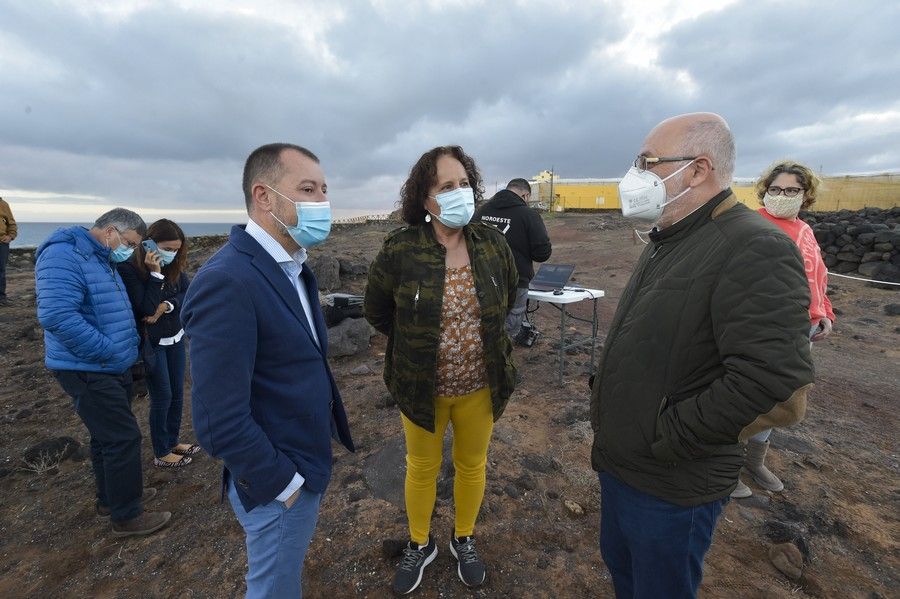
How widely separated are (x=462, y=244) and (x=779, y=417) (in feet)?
5.15

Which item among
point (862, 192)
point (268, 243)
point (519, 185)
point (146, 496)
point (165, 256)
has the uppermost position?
point (862, 192)

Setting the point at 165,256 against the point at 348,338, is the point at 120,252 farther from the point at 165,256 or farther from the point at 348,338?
the point at 348,338

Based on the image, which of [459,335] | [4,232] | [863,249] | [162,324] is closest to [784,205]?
[459,335]

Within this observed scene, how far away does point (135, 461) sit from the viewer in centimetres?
297

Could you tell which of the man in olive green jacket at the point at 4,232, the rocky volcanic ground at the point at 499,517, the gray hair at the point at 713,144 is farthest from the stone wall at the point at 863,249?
the man in olive green jacket at the point at 4,232

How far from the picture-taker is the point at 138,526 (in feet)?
9.97

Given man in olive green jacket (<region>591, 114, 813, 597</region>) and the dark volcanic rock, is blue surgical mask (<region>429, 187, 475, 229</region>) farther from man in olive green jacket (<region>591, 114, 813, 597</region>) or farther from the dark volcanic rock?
the dark volcanic rock

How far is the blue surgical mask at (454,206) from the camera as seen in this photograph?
221 cm

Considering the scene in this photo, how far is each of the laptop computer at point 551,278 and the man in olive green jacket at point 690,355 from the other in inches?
123

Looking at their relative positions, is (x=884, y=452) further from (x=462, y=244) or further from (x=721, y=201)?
(x=462, y=244)

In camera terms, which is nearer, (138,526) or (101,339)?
(101,339)

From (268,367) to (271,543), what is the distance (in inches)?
27.0

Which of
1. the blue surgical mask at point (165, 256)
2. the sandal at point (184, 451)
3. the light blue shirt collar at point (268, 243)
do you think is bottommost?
the sandal at point (184, 451)

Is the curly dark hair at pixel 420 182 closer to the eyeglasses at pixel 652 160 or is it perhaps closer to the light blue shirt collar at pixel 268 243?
the light blue shirt collar at pixel 268 243
